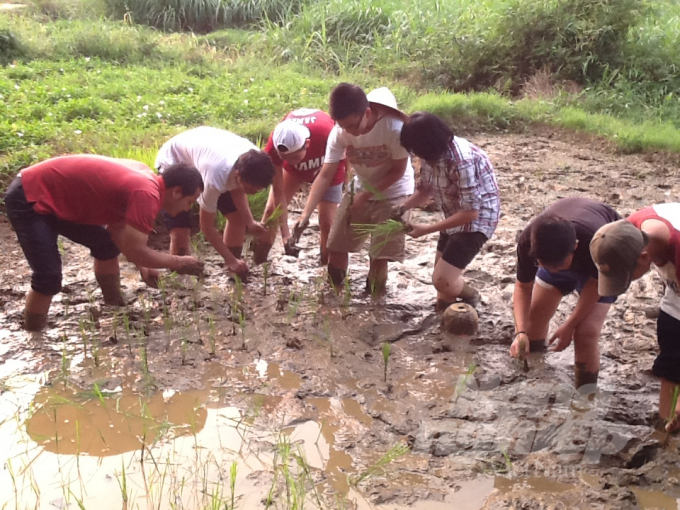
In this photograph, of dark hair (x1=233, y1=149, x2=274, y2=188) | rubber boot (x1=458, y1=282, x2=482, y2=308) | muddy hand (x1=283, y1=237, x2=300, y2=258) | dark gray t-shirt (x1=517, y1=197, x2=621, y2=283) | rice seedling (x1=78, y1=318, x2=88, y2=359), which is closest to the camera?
dark gray t-shirt (x1=517, y1=197, x2=621, y2=283)

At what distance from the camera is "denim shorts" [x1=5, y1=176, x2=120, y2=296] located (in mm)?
3547

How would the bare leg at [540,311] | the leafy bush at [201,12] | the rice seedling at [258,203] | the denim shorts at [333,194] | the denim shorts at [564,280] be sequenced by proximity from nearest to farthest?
the denim shorts at [564,280] → the bare leg at [540,311] → the denim shorts at [333,194] → the rice seedling at [258,203] → the leafy bush at [201,12]

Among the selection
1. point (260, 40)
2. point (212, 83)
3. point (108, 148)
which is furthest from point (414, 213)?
point (260, 40)

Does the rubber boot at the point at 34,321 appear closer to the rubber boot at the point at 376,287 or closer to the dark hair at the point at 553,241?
the rubber boot at the point at 376,287

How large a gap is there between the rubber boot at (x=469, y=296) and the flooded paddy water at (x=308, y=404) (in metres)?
0.11

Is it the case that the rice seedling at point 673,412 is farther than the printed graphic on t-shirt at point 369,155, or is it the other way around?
the printed graphic on t-shirt at point 369,155

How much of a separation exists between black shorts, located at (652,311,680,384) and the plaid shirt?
3.89 feet

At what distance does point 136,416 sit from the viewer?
10.2ft

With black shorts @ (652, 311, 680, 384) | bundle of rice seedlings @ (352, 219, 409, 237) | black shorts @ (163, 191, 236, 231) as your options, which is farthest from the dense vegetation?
black shorts @ (652, 311, 680, 384)

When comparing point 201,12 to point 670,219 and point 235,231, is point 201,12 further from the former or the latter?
point 670,219

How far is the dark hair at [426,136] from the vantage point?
3.44 m

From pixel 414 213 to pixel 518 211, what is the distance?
0.89 metres

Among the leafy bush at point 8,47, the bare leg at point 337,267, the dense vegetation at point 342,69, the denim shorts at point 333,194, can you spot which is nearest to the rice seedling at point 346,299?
the bare leg at point 337,267

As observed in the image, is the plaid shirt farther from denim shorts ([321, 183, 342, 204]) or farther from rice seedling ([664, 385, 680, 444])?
rice seedling ([664, 385, 680, 444])
